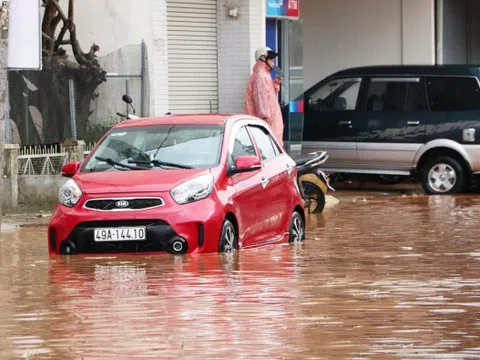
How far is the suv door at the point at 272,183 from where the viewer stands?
14070 millimetres

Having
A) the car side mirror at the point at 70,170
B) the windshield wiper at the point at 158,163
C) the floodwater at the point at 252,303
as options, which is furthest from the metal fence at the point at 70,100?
the windshield wiper at the point at 158,163

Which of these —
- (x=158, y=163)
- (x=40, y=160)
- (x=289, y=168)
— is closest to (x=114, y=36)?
(x=40, y=160)

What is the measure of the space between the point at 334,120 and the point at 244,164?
10.8 m

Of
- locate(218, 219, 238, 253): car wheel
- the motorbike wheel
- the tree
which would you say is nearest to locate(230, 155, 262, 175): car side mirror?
locate(218, 219, 238, 253): car wheel

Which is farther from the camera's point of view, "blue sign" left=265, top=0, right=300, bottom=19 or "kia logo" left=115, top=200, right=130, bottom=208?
"blue sign" left=265, top=0, right=300, bottom=19

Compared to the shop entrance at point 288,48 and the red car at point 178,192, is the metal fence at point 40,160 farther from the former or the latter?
the shop entrance at point 288,48

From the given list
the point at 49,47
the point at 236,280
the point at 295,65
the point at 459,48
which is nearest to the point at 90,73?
the point at 49,47

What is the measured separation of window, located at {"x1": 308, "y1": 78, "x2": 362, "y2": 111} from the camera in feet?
78.8

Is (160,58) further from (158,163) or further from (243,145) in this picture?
(158,163)

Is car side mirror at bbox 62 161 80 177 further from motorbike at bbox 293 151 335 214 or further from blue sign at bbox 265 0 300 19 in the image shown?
blue sign at bbox 265 0 300 19

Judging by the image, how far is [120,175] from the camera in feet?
43.3

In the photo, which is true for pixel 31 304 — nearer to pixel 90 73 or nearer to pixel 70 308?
pixel 70 308

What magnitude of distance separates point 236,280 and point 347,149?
12.9 metres

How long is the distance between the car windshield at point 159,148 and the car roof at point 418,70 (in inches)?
387
